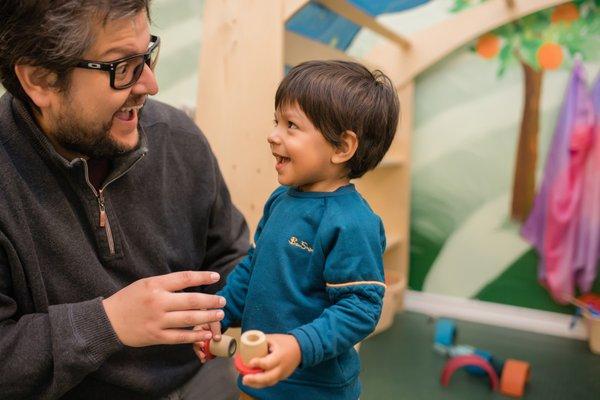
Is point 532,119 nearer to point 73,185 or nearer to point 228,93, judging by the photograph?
point 228,93

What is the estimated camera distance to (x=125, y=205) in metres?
1.05

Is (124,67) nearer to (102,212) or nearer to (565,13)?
(102,212)

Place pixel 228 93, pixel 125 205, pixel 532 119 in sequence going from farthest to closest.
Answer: pixel 532 119 → pixel 228 93 → pixel 125 205

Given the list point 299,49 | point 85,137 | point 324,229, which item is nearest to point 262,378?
point 324,229

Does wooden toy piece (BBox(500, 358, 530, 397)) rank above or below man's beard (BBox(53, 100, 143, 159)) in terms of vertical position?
below

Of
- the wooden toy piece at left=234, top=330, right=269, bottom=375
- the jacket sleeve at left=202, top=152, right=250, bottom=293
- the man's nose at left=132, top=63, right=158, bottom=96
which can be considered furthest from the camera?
the jacket sleeve at left=202, top=152, right=250, bottom=293

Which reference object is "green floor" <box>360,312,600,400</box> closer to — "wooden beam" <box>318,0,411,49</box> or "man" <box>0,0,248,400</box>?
"man" <box>0,0,248,400</box>

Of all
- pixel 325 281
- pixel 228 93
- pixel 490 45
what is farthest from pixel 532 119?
pixel 325 281

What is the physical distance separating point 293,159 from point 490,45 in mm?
2046

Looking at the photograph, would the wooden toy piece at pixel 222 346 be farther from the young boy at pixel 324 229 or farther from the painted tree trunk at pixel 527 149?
the painted tree trunk at pixel 527 149

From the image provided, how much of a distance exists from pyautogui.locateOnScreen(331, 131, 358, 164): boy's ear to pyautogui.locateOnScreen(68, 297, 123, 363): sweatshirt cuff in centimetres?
46

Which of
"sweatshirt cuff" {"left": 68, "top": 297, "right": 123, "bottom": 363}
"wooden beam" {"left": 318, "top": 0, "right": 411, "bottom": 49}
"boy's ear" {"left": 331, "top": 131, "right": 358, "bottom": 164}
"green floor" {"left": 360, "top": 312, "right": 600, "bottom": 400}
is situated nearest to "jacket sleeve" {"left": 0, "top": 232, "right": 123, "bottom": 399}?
"sweatshirt cuff" {"left": 68, "top": 297, "right": 123, "bottom": 363}

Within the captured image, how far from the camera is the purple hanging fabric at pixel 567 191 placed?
2.33 metres

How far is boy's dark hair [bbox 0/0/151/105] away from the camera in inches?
32.9
